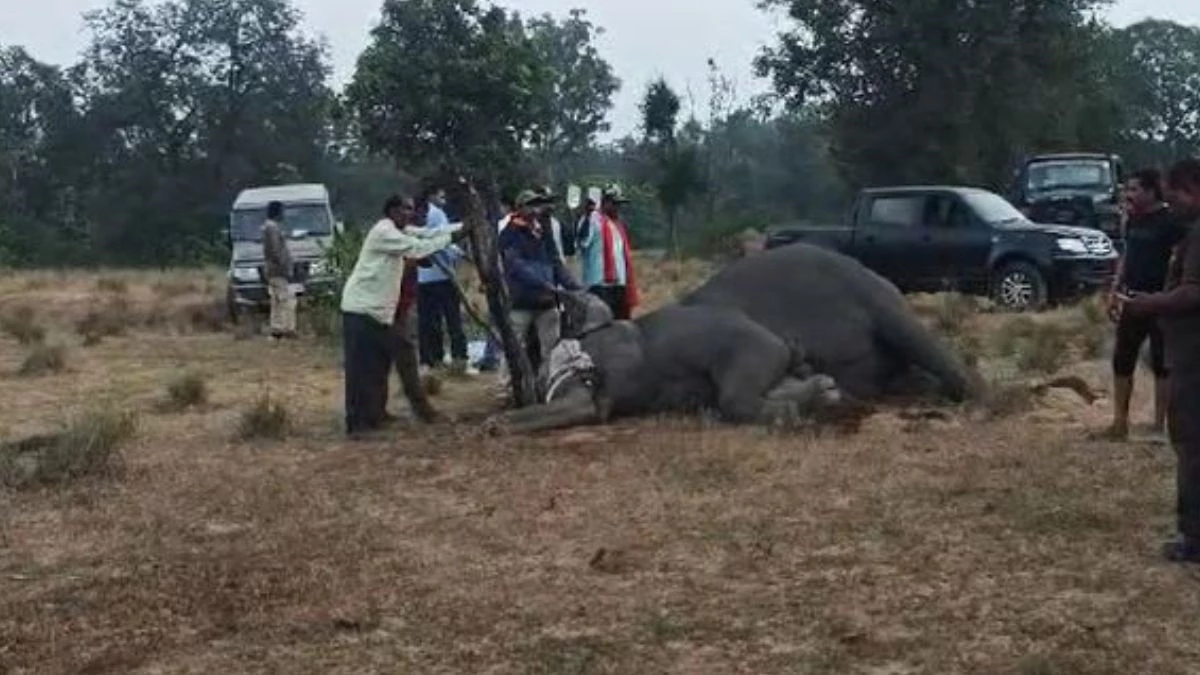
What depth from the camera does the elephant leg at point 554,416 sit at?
10.5 metres

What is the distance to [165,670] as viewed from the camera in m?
5.84

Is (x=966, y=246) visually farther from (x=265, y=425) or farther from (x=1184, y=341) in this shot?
(x=1184, y=341)

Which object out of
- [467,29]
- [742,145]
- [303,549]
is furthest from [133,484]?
[742,145]

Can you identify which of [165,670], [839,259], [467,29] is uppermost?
[467,29]

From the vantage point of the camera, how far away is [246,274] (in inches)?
930

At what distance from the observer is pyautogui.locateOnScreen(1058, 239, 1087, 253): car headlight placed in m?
20.7

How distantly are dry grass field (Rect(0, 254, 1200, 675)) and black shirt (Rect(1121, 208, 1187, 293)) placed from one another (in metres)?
0.85

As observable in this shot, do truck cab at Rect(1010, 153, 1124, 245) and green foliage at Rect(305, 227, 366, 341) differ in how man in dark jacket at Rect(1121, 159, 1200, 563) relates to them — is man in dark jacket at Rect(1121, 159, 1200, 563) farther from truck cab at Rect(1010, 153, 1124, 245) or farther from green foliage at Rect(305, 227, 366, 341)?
truck cab at Rect(1010, 153, 1124, 245)

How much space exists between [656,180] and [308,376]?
113 ft

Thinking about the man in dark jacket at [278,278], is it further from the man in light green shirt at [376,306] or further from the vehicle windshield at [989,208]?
the man in light green shirt at [376,306]

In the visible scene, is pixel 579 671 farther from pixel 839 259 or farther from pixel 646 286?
pixel 646 286

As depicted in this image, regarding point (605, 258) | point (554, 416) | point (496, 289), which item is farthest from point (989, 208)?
point (554, 416)

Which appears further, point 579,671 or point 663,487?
point 663,487

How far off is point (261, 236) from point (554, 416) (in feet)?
43.1
